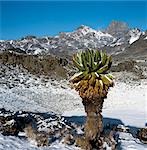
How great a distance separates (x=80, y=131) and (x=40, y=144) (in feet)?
11.6

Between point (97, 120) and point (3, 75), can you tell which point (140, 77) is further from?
point (97, 120)

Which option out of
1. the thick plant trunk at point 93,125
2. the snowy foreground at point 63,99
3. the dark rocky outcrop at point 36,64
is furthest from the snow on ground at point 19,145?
the dark rocky outcrop at point 36,64

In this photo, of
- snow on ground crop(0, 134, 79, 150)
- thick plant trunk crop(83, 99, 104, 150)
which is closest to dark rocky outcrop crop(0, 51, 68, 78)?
snow on ground crop(0, 134, 79, 150)

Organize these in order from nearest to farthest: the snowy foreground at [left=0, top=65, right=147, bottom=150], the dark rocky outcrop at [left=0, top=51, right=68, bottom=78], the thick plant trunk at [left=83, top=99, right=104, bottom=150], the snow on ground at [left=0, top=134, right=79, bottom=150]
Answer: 1. the snow on ground at [left=0, top=134, right=79, bottom=150]
2. the thick plant trunk at [left=83, top=99, right=104, bottom=150]
3. the snowy foreground at [left=0, top=65, right=147, bottom=150]
4. the dark rocky outcrop at [left=0, top=51, right=68, bottom=78]

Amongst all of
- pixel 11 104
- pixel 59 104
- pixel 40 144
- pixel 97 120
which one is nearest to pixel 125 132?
pixel 97 120

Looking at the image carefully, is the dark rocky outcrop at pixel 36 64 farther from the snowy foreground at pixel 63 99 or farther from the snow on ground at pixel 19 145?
the snow on ground at pixel 19 145

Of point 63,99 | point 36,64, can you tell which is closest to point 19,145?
point 63,99

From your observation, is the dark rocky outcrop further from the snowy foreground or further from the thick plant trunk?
the thick plant trunk

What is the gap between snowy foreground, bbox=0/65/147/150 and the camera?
26.7 meters

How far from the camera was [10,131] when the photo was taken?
49.5 feet

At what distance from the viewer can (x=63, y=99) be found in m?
35.1

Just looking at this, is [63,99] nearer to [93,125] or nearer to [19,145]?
[93,125]

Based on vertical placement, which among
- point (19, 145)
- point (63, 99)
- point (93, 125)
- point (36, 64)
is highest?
point (36, 64)

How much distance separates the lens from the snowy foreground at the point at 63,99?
2667cm
